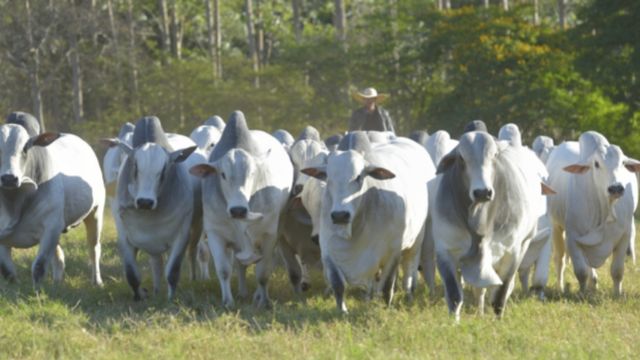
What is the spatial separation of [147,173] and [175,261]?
837 mm

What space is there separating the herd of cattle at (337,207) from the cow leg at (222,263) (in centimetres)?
1

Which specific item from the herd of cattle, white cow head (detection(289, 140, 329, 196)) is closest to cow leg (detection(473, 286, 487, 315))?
the herd of cattle

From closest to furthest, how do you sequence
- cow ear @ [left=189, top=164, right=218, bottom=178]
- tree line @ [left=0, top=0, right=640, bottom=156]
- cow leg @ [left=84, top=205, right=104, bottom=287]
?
cow ear @ [left=189, top=164, right=218, bottom=178]
cow leg @ [left=84, top=205, right=104, bottom=287]
tree line @ [left=0, top=0, right=640, bottom=156]

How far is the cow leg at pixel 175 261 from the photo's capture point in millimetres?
9859

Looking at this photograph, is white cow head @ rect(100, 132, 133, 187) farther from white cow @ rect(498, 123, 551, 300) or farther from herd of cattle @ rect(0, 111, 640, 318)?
white cow @ rect(498, 123, 551, 300)

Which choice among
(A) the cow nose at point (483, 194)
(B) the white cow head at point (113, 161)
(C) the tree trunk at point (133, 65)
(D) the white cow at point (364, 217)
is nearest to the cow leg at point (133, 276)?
(D) the white cow at point (364, 217)

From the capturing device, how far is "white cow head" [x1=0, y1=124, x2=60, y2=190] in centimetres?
959

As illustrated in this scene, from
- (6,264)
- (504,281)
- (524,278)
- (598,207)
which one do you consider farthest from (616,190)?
(6,264)

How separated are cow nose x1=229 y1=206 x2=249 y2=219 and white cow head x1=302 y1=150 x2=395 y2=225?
647 mm

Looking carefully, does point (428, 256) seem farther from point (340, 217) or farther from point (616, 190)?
point (340, 217)

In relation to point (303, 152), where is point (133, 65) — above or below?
below

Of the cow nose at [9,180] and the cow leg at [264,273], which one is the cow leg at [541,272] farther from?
the cow nose at [9,180]

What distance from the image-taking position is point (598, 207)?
10.4 m

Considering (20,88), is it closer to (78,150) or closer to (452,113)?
(452,113)
